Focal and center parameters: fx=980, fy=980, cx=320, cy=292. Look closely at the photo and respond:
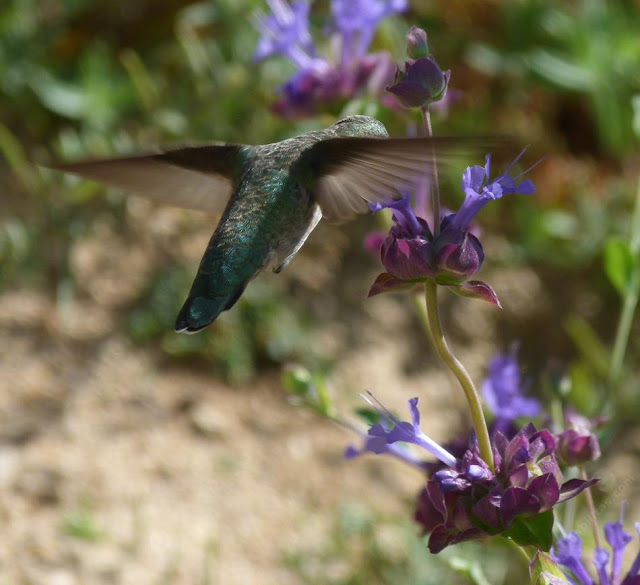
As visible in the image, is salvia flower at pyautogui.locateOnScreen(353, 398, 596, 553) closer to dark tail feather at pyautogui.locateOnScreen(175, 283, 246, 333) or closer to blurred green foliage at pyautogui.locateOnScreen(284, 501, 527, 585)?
dark tail feather at pyautogui.locateOnScreen(175, 283, 246, 333)

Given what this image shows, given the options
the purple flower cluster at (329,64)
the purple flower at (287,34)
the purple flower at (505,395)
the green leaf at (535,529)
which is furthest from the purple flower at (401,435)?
the purple flower at (287,34)

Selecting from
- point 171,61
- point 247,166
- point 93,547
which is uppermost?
point 247,166

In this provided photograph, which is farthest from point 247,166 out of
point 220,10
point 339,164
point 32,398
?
point 220,10

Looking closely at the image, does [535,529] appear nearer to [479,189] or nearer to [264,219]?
[479,189]

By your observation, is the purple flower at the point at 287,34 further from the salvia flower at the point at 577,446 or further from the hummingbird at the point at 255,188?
the salvia flower at the point at 577,446

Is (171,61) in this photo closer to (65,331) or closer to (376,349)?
(65,331)

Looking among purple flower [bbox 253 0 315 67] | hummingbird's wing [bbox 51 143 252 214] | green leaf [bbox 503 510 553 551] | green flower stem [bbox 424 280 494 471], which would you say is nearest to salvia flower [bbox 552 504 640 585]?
green leaf [bbox 503 510 553 551]

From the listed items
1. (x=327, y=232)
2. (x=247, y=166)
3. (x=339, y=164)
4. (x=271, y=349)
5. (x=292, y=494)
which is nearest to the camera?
(x=339, y=164)
